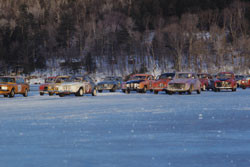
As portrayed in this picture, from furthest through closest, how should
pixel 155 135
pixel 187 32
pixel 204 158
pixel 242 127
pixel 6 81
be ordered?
1. pixel 187 32
2. pixel 6 81
3. pixel 242 127
4. pixel 155 135
5. pixel 204 158

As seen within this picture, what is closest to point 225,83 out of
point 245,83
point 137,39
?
point 245,83

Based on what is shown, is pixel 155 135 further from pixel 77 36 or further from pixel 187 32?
pixel 77 36

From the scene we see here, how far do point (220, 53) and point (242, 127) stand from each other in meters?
87.9

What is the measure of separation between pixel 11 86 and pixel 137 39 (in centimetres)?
7622

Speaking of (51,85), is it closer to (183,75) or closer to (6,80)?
(6,80)

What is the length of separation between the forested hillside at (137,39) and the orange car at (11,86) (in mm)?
61175

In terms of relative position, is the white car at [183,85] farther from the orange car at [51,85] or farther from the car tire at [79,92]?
the orange car at [51,85]

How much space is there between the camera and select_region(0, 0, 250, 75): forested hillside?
326ft

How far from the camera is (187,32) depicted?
96.8 metres

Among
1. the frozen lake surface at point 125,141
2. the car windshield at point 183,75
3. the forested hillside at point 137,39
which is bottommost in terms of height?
the frozen lake surface at point 125,141

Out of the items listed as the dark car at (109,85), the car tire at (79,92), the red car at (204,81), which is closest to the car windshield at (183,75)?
the red car at (204,81)

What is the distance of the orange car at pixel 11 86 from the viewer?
31.0m

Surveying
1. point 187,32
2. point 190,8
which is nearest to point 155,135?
point 187,32

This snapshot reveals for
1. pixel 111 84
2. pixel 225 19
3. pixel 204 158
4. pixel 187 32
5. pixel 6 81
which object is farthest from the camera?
pixel 225 19
